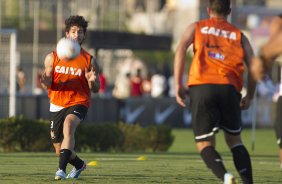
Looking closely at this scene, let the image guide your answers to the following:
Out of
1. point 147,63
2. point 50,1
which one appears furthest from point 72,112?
point 147,63

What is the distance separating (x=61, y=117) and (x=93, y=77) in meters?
0.86

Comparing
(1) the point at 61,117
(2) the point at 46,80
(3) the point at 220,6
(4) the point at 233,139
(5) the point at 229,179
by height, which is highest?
(3) the point at 220,6

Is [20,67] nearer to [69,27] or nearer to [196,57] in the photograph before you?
[69,27]

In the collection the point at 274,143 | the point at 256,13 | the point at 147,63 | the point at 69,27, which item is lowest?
the point at 147,63

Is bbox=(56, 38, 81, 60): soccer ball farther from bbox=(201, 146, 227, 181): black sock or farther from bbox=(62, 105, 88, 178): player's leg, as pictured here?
bbox=(201, 146, 227, 181): black sock

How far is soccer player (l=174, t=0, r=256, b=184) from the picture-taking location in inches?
477

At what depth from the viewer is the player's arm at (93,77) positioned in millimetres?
14692

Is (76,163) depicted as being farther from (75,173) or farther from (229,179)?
(229,179)

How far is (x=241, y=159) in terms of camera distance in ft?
40.7

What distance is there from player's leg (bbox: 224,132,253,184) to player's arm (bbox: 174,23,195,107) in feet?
2.60

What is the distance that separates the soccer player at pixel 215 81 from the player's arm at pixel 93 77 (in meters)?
2.68

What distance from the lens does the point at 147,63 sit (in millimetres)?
95812

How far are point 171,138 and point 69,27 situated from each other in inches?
472

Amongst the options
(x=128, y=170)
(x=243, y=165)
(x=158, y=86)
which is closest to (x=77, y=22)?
(x=128, y=170)
